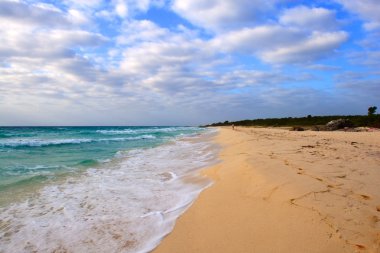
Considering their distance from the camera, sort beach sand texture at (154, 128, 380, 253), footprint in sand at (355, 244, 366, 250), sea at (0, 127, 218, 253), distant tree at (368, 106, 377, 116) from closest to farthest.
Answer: footprint in sand at (355, 244, 366, 250) < beach sand texture at (154, 128, 380, 253) < sea at (0, 127, 218, 253) < distant tree at (368, 106, 377, 116)

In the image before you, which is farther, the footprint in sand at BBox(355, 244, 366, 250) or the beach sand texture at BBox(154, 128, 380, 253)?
the beach sand texture at BBox(154, 128, 380, 253)

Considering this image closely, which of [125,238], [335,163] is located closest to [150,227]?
[125,238]

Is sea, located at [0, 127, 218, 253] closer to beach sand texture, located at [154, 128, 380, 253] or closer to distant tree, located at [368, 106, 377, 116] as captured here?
beach sand texture, located at [154, 128, 380, 253]

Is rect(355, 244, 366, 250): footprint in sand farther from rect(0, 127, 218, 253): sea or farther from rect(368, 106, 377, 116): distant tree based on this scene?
rect(368, 106, 377, 116): distant tree

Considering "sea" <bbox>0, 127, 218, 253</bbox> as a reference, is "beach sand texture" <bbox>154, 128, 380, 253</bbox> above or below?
above

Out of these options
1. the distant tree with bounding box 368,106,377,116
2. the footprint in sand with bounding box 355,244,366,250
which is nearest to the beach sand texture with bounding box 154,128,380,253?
the footprint in sand with bounding box 355,244,366,250

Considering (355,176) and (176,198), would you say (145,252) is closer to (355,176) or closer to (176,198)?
(176,198)

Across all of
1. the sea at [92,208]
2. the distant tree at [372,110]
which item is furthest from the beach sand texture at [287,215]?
the distant tree at [372,110]

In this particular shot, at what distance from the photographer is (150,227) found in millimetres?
3891

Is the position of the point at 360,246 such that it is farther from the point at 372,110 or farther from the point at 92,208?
the point at 372,110

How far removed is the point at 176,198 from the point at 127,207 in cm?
94

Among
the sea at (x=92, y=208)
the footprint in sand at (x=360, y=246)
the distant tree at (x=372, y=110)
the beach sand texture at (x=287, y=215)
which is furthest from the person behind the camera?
the distant tree at (x=372, y=110)

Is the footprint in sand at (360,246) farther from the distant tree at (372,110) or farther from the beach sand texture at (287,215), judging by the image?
the distant tree at (372,110)

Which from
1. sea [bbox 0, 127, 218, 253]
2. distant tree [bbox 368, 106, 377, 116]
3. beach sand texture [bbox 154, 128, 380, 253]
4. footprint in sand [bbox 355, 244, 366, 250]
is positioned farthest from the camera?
distant tree [bbox 368, 106, 377, 116]
